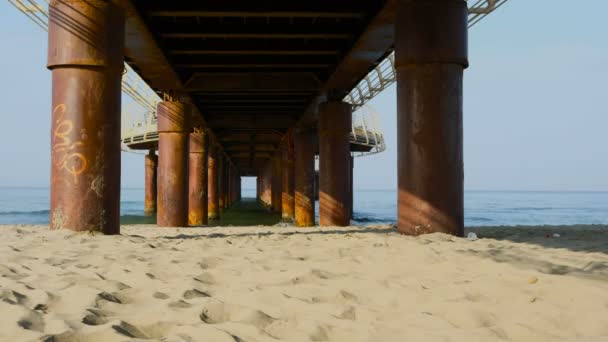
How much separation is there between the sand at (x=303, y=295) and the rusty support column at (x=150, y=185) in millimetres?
29349

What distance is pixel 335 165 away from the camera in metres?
14.9

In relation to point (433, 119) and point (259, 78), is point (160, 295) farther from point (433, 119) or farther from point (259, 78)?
point (259, 78)

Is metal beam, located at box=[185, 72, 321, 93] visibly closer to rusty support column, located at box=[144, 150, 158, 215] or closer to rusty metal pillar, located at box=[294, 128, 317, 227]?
rusty metal pillar, located at box=[294, 128, 317, 227]

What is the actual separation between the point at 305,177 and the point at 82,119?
12.8m

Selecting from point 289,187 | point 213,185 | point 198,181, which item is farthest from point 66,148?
point 213,185

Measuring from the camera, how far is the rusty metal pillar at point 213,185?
86.0ft

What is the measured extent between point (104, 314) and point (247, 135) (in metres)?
25.9

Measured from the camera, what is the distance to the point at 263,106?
19.5 metres

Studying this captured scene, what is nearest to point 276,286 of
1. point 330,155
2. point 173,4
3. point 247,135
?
point 173,4

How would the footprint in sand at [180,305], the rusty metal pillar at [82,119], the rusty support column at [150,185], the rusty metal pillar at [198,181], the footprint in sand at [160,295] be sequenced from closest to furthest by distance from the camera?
the footprint in sand at [180,305] → the footprint in sand at [160,295] → the rusty metal pillar at [82,119] → the rusty metal pillar at [198,181] → the rusty support column at [150,185]

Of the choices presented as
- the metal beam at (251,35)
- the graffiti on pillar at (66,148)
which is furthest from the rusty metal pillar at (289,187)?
the graffiti on pillar at (66,148)

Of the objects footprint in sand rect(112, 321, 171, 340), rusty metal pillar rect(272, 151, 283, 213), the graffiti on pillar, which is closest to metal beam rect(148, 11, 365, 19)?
the graffiti on pillar

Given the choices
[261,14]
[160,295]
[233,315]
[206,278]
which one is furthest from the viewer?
[261,14]

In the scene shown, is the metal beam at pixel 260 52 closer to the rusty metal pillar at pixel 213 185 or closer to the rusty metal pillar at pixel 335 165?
the rusty metal pillar at pixel 335 165
